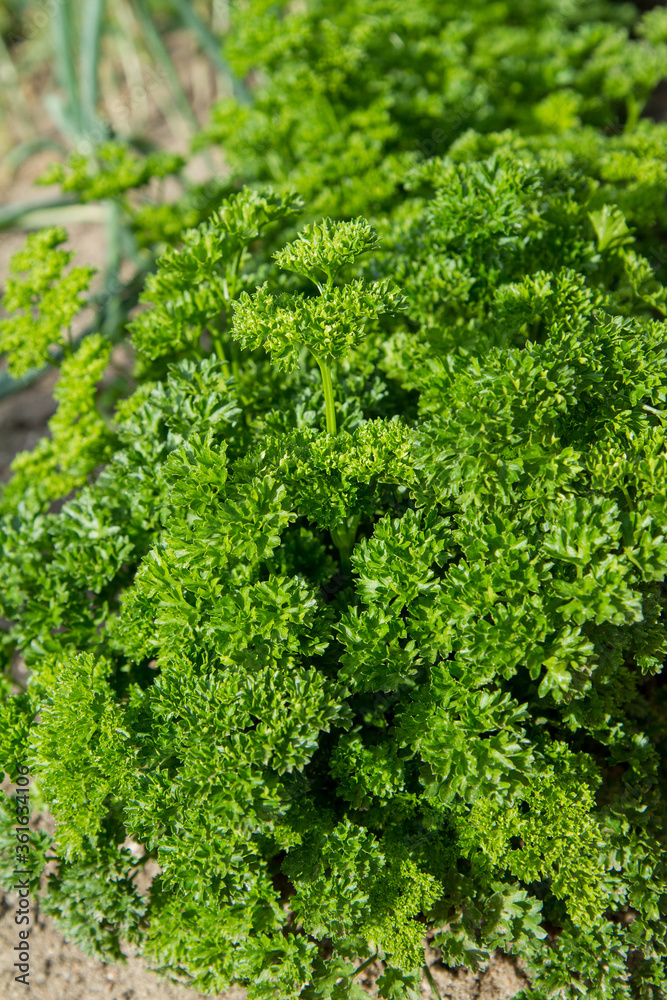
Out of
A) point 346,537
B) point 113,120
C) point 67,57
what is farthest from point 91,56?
point 346,537

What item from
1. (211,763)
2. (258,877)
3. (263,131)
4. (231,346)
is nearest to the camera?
(211,763)

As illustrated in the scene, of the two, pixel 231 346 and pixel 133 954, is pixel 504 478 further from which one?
pixel 133 954

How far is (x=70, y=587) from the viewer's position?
213 centimetres

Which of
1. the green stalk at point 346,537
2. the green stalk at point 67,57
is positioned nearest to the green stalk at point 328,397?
the green stalk at point 346,537

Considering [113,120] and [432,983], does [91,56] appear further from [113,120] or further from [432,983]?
[432,983]

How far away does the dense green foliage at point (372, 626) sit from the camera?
5.48ft

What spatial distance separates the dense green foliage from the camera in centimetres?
167

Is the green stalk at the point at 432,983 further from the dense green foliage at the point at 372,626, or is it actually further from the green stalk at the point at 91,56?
the green stalk at the point at 91,56

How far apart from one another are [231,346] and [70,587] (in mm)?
914

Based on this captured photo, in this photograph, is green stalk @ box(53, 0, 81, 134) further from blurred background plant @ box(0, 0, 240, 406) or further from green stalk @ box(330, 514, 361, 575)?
green stalk @ box(330, 514, 361, 575)

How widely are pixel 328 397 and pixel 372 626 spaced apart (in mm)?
590

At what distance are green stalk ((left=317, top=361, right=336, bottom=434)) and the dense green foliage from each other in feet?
0.05

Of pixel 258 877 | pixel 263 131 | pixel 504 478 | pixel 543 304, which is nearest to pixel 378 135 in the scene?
pixel 263 131

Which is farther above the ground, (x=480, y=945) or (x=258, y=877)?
(x=258, y=877)
